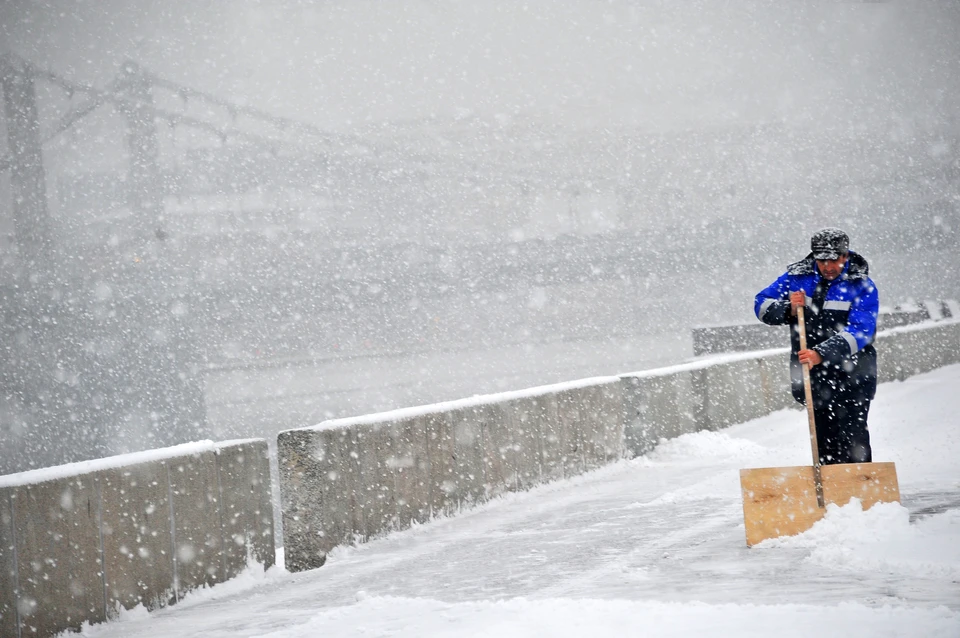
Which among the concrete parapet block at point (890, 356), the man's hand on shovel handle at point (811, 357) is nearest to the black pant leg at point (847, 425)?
the man's hand on shovel handle at point (811, 357)

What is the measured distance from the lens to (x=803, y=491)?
19.1ft

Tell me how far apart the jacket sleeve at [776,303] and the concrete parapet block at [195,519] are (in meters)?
3.48

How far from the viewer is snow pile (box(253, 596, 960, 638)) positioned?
391 centimetres

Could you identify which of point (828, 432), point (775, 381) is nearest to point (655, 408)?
point (775, 381)

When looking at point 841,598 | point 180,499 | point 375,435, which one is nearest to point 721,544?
point 841,598

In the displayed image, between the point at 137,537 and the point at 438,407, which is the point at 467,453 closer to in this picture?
the point at 438,407

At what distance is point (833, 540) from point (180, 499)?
361 cm

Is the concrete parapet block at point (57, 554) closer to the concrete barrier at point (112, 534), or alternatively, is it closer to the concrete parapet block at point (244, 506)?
the concrete barrier at point (112, 534)

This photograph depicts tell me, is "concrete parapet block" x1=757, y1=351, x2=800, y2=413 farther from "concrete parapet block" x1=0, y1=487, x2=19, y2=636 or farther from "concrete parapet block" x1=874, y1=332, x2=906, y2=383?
"concrete parapet block" x1=0, y1=487, x2=19, y2=636

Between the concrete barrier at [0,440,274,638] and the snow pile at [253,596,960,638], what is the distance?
3.78 feet

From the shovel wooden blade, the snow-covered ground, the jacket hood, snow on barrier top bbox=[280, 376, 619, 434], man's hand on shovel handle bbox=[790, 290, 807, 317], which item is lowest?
the snow-covered ground

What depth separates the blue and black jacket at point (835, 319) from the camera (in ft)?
20.3

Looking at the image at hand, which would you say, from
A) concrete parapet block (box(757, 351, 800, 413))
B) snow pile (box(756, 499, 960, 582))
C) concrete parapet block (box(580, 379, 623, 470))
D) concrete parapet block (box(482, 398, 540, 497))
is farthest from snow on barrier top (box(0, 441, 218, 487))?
concrete parapet block (box(757, 351, 800, 413))

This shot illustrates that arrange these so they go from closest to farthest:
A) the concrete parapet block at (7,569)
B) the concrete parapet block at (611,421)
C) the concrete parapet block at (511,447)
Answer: the concrete parapet block at (7,569) → the concrete parapet block at (511,447) → the concrete parapet block at (611,421)
